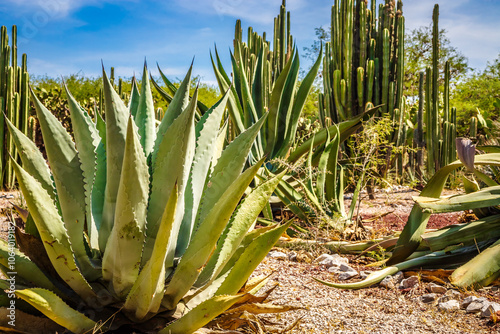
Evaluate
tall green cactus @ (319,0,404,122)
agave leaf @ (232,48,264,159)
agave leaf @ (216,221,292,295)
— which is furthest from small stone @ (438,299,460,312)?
tall green cactus @ (319,0,404,122)

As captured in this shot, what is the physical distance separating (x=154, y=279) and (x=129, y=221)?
0.62ft

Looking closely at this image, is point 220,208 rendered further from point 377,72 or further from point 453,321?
point 377,72

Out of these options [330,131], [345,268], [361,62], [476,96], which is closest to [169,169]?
[345,268]

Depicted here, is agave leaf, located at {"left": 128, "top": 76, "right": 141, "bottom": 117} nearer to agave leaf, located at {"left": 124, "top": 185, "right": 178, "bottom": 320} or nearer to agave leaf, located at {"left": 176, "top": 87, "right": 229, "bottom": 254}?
agave leaf, located at {"left": 176, "top": 87, "right": 229, "bottom": 254}

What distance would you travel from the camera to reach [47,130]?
1463mm

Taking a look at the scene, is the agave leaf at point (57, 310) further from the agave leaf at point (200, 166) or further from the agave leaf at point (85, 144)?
the agave leaf at point (200, 166)

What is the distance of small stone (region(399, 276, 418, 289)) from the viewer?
2.53 metres

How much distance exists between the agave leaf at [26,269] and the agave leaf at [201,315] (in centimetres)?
46

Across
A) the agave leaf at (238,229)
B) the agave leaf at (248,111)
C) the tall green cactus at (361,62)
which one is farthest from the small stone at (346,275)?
the tall green cactus at (361,62)

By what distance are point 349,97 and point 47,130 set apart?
21.8ft

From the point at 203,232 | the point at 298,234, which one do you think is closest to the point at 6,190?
the point at 298,234

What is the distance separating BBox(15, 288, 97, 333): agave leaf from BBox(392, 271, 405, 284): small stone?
5.95 feet

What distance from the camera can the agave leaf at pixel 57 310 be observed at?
1.25m

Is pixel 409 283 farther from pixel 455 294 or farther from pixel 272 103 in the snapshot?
pixel 272 103
